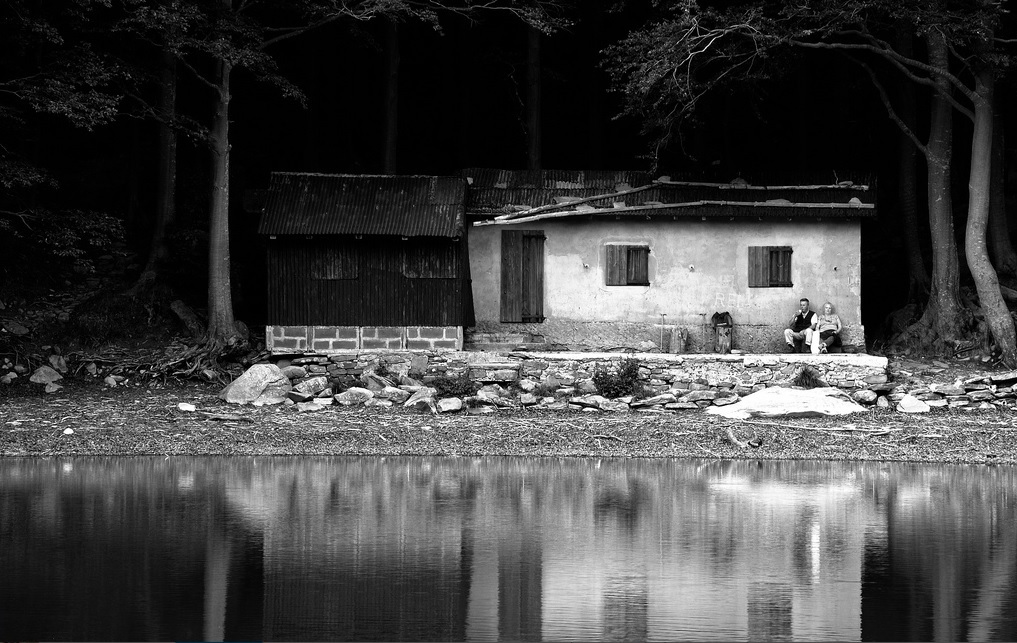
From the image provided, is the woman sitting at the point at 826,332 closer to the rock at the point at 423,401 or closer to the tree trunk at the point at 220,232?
the rock at the point at 423,401

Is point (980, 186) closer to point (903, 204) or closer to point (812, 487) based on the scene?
point (903, 204)

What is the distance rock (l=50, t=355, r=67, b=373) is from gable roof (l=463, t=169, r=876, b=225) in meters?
9.21

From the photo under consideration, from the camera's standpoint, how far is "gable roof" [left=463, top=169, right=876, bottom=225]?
25797mm

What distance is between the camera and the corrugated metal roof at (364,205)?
971 inches

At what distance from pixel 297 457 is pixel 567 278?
10.5 metres

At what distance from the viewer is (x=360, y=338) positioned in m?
25.0

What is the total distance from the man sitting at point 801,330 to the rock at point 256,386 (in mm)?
10559

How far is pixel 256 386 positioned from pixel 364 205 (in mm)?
5161

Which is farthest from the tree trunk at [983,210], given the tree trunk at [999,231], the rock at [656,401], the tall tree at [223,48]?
the tall tree at [223,48]

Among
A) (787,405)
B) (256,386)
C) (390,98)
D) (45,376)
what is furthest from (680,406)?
(390,98)

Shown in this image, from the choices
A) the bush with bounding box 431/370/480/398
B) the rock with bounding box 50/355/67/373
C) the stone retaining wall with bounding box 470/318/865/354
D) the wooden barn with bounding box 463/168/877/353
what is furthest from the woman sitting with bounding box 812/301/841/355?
the rock with bounding box 50/355/67/373

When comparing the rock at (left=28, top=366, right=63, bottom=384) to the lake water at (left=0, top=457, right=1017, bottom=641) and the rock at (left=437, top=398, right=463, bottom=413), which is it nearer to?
the lake water at (left=0, top=457, right=1017, bottom=641)

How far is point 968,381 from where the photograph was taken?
22484 millimetres

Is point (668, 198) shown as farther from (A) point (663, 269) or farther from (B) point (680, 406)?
(B) point (680, 406)
